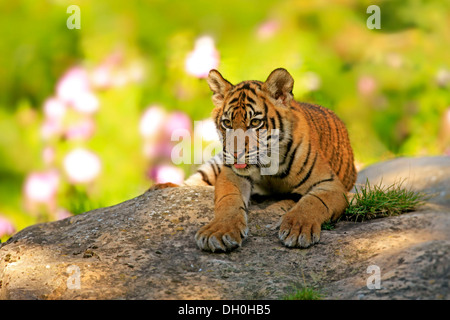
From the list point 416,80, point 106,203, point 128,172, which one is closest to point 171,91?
point 128,172

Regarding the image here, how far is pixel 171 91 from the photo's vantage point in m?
6.36

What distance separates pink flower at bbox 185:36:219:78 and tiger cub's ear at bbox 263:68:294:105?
2.12 m

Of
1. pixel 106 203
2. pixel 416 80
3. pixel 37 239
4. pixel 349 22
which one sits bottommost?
pixel 37 239

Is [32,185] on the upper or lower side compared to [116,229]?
upper

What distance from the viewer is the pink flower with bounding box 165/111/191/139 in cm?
615

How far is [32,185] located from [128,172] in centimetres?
102

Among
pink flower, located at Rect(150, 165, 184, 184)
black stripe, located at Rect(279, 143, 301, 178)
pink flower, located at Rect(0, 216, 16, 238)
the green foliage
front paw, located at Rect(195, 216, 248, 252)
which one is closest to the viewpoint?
the green foliage

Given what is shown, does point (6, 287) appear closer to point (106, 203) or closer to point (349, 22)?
point (106, 203)

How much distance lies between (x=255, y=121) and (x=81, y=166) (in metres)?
2.86

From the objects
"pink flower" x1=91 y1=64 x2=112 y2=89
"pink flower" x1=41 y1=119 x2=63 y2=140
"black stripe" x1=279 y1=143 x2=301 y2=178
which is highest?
"pink flower" x1=91 y1=64 x2=112 y2=89

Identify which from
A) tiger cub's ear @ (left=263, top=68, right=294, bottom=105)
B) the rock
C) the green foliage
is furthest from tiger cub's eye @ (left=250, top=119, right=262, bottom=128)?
the green foliage

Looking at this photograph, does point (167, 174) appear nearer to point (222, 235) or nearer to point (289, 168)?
point (289, 168)

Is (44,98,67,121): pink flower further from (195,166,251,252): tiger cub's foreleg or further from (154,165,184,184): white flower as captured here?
(195,166,251,252): tiger cub's foreleg

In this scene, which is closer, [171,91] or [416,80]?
[171,91]
